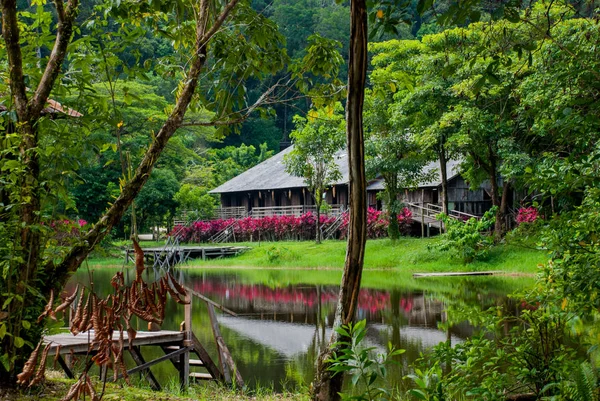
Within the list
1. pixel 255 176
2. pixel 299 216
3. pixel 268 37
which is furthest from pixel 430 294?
pixel 255 176

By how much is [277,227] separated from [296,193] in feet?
14.5

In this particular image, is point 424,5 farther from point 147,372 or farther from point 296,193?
point 296,193

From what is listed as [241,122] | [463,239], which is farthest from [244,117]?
[463,239]

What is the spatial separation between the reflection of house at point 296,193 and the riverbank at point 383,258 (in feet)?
11.1

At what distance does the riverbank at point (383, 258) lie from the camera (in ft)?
62.3

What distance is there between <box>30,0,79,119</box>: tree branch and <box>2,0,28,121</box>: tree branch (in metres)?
0.07

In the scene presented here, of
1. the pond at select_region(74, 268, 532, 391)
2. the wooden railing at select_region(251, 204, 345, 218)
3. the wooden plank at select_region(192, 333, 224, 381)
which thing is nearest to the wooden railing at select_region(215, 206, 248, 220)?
the wooden railing at select_region(251, 204, 345, 218)

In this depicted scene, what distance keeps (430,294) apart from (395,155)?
8203 millimetres

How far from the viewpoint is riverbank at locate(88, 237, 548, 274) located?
18984 millimetres

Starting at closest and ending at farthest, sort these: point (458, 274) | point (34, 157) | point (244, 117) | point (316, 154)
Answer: point (34, 157) → point (244, 117) → point (458, 274) → point (316, 154)

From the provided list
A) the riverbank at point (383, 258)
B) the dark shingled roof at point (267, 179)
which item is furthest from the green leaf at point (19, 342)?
the dark shingled roof at point (267, 179)

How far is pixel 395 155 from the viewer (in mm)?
22672

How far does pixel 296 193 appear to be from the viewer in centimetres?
3500

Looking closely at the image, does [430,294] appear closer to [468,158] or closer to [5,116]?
[468,158]
